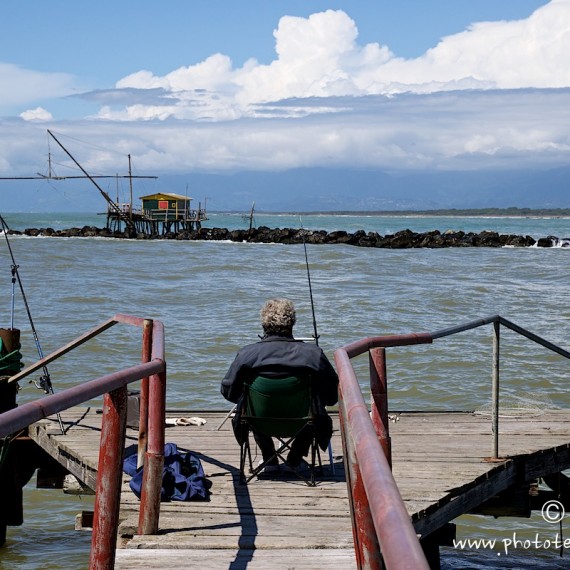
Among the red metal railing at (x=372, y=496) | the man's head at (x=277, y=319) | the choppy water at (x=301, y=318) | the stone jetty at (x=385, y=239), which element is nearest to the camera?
the red metal railing at (x=372, y=496)

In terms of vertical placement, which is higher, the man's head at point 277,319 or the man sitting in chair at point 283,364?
the man's head at point 277,319

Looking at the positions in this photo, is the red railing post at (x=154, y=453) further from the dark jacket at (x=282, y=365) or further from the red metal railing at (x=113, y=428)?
the dark jacket at (x=282, y=365)

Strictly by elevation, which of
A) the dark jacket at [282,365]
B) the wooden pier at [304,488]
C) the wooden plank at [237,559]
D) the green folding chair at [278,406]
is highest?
the dark jacket at [282,365]

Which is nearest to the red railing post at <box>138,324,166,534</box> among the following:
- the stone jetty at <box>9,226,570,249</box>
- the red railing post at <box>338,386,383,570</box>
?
the red railing post at <box>338,386,383,570</box>

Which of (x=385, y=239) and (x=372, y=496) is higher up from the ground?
(x=372, y=496)

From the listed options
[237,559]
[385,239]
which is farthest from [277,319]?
[385,239]

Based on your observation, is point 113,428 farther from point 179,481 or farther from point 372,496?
point 179,481

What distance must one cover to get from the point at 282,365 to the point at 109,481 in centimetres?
223

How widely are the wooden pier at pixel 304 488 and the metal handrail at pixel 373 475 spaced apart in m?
0.66

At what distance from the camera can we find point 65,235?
77562mm

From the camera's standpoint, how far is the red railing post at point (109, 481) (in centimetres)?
333

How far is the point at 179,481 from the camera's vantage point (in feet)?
17.6

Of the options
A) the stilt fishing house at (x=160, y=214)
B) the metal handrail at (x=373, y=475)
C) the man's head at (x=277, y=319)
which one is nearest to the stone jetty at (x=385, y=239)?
the stilt fishing house at (x=160, y=214)

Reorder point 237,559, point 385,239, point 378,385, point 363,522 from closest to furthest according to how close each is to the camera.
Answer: point 363,522 < point 378,385 < point 237,559 < point 385,239
